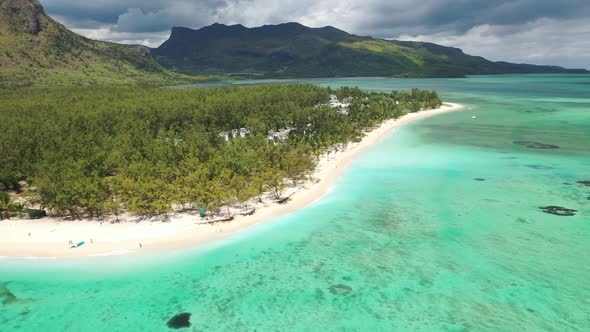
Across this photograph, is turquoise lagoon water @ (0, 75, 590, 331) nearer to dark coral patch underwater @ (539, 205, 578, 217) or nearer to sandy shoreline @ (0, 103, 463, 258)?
dark coral patch underwater @ (539, 205, 578, 217)

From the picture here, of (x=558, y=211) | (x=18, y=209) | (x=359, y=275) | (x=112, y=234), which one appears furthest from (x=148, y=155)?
(x=558, y=211)

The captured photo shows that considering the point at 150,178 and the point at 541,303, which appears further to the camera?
the point at 150,178

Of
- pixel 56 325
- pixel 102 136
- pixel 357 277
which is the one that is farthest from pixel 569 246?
pixel 102 136

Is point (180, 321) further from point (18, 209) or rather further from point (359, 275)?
point (18, 209)

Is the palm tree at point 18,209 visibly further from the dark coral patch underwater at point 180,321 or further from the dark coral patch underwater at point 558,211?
the dark coral patch underwater at point 558,211

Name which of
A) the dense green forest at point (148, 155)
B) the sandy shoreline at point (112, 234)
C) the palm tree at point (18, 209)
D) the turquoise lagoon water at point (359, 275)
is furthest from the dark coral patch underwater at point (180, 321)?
the palm tree at point (18, 209)

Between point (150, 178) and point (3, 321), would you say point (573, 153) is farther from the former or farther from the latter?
point (3, 321)

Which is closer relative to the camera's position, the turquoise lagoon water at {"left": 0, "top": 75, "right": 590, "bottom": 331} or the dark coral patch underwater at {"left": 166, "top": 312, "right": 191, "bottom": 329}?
the dark coral patch underwater at {"left": 166, "top": 312, "right": 191, "bottom": 329}

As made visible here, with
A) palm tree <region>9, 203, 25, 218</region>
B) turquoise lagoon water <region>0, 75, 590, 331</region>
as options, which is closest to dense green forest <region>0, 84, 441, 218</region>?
palm tree <region>9, 203, 25, 218</region>
